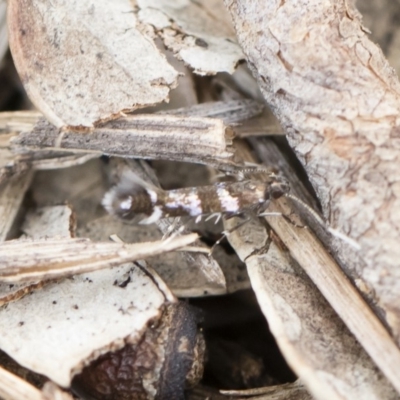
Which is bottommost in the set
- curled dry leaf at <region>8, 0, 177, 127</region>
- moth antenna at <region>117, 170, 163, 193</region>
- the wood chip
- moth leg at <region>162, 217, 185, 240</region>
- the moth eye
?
the wood chip

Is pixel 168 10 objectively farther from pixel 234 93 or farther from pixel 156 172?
pixel 156 172

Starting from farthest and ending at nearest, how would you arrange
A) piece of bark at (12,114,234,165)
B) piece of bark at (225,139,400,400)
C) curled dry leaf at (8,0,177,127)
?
piece of bark at (12,114,234,165)
curled dry leaf at (8,0,177,127)
piece of bark at (225,139,400,400)

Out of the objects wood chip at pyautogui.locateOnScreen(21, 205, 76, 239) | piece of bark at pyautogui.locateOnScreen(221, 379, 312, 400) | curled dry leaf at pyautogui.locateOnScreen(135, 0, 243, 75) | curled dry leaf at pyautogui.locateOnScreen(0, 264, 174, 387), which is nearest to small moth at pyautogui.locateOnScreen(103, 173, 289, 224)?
wood chip at pyautogui.locateOnScreen(21, 205, 76, 239)

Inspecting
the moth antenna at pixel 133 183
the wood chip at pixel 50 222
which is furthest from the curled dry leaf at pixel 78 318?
the moth antenna at pixel 133 183

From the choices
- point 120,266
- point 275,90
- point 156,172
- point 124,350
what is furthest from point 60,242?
point 275,90

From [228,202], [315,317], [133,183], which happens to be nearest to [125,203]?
[133,183]

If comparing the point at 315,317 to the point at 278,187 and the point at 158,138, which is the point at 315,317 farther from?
the point at 158,138

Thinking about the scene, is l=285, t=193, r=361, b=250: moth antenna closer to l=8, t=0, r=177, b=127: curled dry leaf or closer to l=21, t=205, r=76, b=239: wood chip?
l=8, t=0, r=177, b=127: curled dry leaf
